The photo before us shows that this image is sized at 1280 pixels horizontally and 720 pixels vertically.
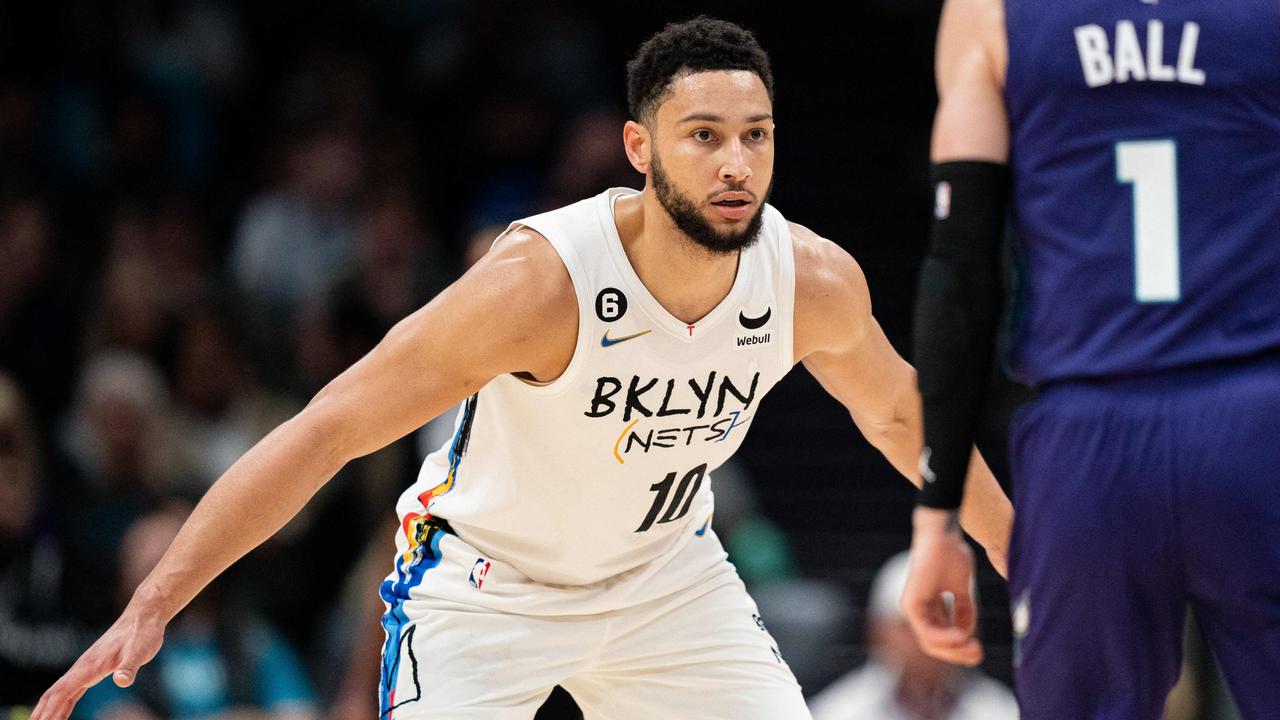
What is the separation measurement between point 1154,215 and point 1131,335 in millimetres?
240

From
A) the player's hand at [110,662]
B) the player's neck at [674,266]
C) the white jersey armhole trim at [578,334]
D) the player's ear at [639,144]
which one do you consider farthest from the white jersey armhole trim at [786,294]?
the player's hand at [110,662]

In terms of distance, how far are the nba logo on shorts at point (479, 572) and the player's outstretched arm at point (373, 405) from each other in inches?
22.8

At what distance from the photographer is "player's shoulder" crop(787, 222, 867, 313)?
16.0 ft

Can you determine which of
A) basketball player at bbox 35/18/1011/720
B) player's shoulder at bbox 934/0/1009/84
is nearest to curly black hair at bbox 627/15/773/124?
basketball player at bbox 35/18/1011/720

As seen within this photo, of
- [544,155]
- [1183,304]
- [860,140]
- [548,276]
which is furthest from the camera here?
[860,140]

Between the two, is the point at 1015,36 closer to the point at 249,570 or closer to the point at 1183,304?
the point at 1183,304

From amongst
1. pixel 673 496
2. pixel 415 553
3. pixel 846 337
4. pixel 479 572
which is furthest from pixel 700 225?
pixel 415 553

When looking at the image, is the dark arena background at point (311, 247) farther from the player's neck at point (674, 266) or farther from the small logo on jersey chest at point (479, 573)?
the player's neck at point (674, 266)

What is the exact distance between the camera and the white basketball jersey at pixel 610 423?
4.64 metres

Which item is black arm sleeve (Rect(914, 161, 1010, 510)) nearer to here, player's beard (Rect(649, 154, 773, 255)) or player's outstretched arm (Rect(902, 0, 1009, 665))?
player's outstretched arm (Rect(902, 0, 1009, 665))

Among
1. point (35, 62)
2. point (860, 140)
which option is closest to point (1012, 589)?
point (860, 140)

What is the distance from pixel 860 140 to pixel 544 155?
269 cm

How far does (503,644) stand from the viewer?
4742mm

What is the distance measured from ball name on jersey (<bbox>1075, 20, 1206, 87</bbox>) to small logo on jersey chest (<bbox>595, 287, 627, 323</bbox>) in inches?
67.7
